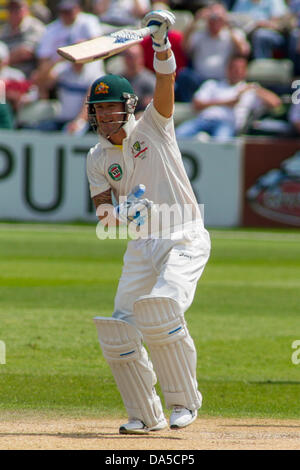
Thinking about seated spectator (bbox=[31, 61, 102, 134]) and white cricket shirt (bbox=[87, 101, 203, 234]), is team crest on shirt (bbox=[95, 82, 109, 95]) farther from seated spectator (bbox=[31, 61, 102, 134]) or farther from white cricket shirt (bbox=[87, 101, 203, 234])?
seated spectator (bbox=[31, 61, 102, 134])

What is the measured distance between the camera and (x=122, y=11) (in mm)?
16609

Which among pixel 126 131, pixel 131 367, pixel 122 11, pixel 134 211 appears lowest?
pixel 131 367

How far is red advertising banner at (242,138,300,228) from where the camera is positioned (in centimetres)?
1384

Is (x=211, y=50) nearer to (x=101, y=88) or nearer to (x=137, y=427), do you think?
(x=101, y=88)

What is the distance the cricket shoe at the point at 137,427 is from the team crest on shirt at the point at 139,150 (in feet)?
4.65

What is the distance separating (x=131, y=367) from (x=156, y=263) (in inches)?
22.4

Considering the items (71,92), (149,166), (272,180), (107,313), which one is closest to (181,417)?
(149,166)

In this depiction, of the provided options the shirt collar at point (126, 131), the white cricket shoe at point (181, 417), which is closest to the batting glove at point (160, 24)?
the shirt collar at point (126, 131)

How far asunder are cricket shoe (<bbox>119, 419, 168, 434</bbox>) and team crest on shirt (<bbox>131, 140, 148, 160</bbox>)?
142cm

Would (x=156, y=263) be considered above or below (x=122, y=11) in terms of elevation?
below

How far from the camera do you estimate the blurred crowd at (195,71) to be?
47.1 feet

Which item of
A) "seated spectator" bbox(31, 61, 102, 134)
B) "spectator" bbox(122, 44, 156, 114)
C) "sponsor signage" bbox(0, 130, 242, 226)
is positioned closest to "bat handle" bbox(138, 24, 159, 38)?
"sponsor signage" bbox(0, 130, 242, 226)

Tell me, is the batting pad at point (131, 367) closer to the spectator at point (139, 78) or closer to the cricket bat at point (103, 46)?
the cricket bat at point (103, 46)
